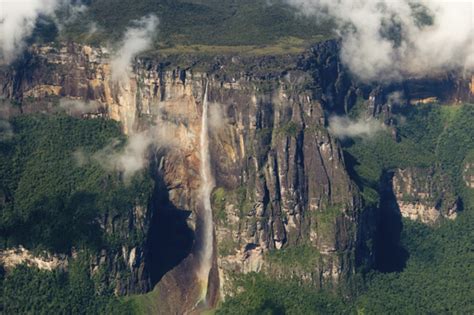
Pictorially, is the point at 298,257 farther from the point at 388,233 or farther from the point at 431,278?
the point at 388,233

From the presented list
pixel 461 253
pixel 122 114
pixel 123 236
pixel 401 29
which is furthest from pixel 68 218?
pixel 401 29

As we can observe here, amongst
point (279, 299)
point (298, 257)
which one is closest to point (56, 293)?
point (279, 299)

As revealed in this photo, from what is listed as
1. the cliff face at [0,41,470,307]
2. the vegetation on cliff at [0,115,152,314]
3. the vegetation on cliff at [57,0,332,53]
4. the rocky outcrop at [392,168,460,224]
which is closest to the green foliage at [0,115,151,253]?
the vegetation on cliff at [0,115,152,314]

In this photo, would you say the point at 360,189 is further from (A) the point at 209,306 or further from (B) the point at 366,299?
(A) the point at 209,306

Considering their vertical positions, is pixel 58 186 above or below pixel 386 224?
above

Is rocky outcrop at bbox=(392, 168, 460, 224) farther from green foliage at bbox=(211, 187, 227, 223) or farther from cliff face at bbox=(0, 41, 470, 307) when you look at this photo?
green foliage at bbox=(211, 187, 227, 223)

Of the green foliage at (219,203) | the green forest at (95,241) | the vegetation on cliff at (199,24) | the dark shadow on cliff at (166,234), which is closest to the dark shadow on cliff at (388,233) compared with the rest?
the green forest at (95,241)
